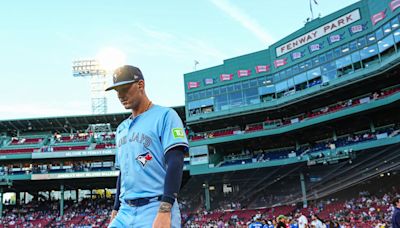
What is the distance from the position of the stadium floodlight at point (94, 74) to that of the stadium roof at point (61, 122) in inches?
407

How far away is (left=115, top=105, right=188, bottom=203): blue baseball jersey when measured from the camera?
3.42 m

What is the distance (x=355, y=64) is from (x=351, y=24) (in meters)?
4.35

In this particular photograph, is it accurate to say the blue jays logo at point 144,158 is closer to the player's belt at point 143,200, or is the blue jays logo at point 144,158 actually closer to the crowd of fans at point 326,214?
the player's belt at point 143,200

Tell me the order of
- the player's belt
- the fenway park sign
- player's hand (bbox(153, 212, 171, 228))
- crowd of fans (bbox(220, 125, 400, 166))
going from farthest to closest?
the fenway park sign, crowd of fans (bbox(220, 125, 400, 166)), the player's belt, player's hand (bbox(153, 212, 171, 228))

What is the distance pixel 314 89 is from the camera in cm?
4053

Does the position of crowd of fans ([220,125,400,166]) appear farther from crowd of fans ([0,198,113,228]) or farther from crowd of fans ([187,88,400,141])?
crowd of fans ([0,198,113,228])

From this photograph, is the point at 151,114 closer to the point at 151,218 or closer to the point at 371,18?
the point at 151,218

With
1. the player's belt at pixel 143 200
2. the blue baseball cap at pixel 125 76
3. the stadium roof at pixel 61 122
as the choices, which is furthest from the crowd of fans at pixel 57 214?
the blue baseball cap at pixel 125 76

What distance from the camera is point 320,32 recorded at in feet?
139

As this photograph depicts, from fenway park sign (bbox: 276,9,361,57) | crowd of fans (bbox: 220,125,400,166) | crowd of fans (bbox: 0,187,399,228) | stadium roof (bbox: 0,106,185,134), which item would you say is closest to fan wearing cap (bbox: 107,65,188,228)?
crowd of fans (bbox: 0,187,399,228)

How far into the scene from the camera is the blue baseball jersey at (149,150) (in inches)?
135

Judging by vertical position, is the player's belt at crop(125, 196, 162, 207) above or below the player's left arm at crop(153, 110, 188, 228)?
below

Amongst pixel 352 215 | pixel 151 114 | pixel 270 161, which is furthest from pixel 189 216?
pixel 151 114

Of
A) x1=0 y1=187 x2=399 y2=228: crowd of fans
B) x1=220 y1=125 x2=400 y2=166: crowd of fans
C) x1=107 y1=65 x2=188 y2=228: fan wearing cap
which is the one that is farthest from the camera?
x1=220 y1=125 x2=400 y2=166: crowd of fans
